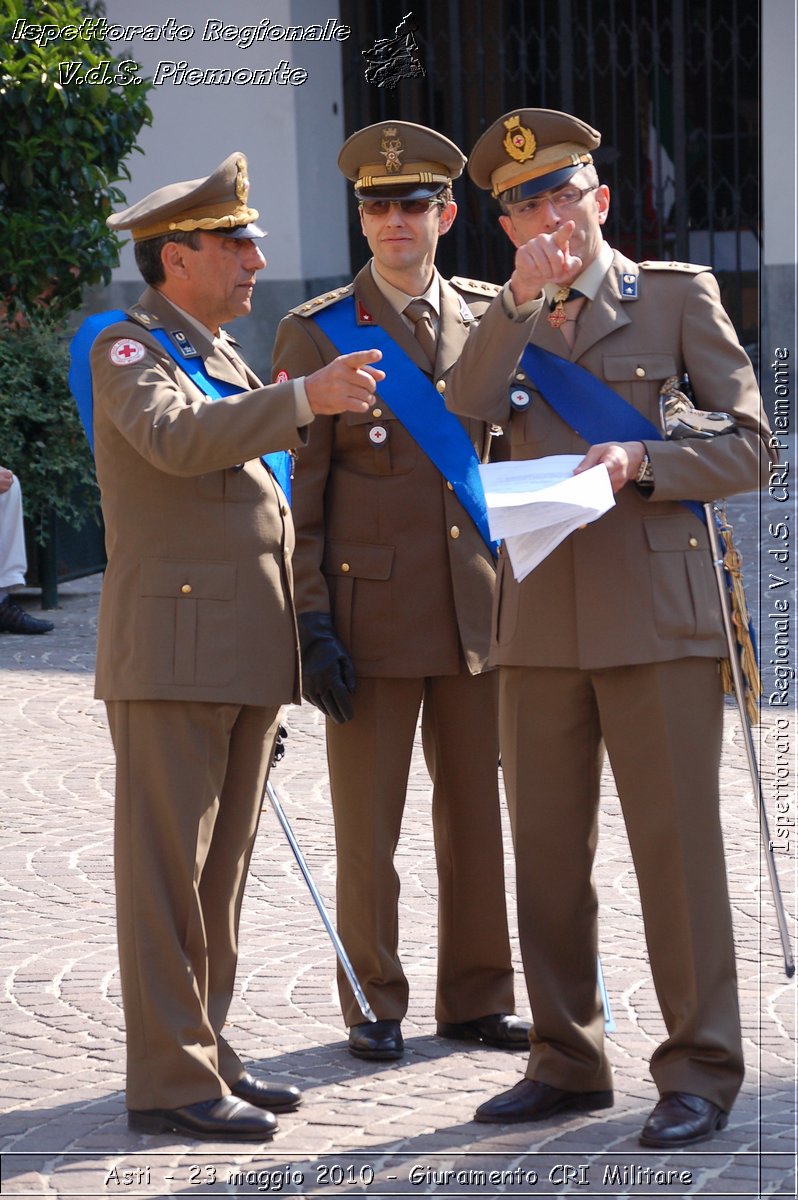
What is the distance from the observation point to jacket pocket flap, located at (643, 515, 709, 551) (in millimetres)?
3893

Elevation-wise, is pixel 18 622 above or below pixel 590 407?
below

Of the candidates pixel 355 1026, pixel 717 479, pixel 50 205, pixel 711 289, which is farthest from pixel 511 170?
pixel 50 205

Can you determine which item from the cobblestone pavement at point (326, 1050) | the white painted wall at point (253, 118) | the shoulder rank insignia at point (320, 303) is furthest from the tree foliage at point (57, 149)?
the shoulder rank insignia at point (320, 303)

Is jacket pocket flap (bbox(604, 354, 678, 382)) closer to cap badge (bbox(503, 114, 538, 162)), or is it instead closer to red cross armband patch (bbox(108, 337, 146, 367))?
cap badge (bbox(503, 114, 538, 162))

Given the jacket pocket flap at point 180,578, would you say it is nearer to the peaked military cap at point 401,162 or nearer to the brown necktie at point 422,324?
the brown necktie at point 422,324

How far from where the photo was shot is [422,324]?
15.3 feet

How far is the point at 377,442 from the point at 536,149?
3.15ft

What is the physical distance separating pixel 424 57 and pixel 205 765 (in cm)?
1166

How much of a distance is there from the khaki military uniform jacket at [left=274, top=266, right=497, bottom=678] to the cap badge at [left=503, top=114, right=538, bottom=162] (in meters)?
0.79

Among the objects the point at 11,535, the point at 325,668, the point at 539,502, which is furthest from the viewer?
the point at 11,535

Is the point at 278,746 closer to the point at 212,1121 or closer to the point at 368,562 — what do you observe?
the point at 368,562

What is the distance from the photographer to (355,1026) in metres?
4.53

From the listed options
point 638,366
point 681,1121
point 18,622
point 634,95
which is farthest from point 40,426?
point 681,1121

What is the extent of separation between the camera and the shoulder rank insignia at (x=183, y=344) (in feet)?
13.2
